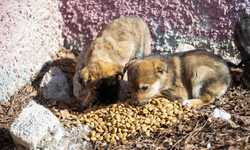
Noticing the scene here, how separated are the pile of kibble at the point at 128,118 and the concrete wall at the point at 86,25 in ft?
6.80

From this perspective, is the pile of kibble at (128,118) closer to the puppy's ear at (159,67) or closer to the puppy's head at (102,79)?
the puppy's head at (102,79)

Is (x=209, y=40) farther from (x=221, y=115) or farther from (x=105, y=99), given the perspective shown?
(x=105, y=99)

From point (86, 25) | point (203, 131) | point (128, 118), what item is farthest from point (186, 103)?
point (86, 25)

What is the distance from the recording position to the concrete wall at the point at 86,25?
6359 mm

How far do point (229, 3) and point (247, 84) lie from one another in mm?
2441

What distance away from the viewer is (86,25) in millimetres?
8281

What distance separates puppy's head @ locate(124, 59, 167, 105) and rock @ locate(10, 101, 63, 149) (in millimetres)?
1658

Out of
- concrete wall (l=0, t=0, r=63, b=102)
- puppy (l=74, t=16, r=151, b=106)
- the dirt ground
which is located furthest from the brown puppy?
concrete wall (l=0, t=0, r=63, b=102)

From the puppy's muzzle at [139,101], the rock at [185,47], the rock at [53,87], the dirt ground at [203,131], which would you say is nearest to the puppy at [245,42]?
the dirt ground at [203,131]

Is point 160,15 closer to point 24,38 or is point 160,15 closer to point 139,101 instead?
point 139,101

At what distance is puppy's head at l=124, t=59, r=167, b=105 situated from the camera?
505 centimetres

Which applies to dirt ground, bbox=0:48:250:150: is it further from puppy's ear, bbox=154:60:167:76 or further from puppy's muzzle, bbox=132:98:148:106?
puppy's ear, bbox=154:60:167:76

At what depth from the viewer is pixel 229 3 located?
Result: 693cm

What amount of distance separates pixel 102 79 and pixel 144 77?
0.97 meters
